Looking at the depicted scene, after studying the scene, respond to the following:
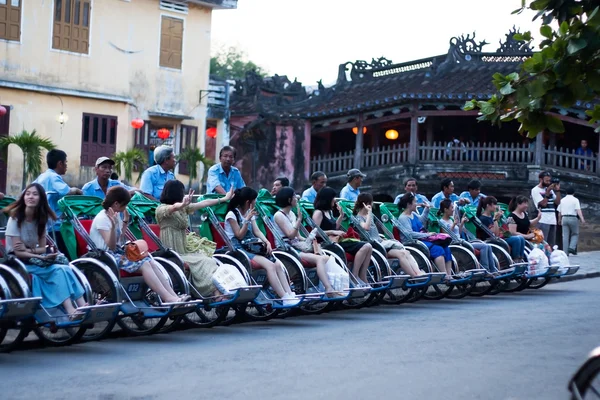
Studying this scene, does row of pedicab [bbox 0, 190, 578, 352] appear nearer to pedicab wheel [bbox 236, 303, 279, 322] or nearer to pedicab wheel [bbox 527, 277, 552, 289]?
pedicab wheel [bbox 236, 303, 279, 322]

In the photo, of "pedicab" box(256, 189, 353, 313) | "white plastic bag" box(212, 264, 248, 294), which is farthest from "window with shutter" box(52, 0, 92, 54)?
"white plastic bag" box(212, 264, 248, 294)

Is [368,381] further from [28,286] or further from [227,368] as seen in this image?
[28,286]

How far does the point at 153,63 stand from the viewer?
29.2m

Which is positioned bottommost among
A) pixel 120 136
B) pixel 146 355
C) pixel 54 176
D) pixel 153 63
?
pixel 146 355

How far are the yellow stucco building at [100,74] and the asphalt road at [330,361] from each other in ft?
52.4

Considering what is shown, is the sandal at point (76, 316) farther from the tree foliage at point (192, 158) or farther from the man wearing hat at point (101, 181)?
the tree foliage at point (192, 158)

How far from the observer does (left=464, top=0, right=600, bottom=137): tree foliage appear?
9.52 m

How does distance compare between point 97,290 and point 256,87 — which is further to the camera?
point 256,87

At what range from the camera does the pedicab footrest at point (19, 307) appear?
862cm

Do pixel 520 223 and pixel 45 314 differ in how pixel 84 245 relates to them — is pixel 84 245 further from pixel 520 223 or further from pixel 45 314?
pixel 520 223

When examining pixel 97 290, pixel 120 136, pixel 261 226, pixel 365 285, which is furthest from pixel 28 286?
pixel 120 136

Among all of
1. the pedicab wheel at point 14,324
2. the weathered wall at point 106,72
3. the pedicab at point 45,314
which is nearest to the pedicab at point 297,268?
the pedicab at point 45,314

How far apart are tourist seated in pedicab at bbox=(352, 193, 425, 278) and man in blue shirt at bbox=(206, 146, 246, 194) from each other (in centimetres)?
167

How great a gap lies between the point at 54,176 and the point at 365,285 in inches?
162
